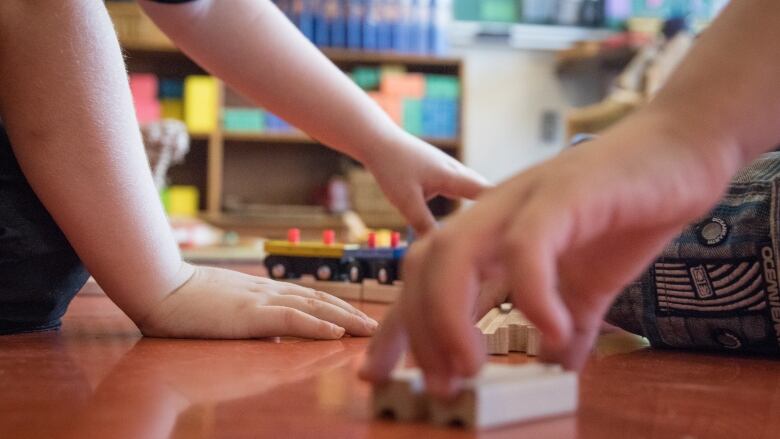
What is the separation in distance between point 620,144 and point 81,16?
0.54 m

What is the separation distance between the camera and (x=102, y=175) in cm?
80

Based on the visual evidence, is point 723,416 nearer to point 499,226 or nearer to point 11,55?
point 499,226

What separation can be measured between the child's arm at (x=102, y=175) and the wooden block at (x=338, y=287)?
0.38m

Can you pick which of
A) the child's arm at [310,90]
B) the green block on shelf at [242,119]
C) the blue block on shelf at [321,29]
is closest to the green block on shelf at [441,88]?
the blue block on shelf at [321,29]

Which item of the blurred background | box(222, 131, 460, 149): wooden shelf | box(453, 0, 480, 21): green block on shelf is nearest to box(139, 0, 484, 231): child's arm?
the blurred background

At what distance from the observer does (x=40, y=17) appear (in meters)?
0.80

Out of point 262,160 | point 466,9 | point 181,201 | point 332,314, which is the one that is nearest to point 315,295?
point 332,314

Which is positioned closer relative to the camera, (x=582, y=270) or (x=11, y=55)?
(x=582, y=270)

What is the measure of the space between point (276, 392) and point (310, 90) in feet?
1.64

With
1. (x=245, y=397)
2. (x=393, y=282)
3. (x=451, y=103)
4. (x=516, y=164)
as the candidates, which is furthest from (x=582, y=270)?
(x=516, y=164)

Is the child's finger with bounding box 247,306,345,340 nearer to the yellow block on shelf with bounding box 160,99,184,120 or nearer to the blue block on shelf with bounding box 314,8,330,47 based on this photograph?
the yellow block on shelf with bounding box 160,99,184,120

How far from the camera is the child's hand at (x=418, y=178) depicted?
98 centimetres

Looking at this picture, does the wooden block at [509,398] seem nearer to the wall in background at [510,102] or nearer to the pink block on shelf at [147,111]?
the pink block on shelf at [147,111]

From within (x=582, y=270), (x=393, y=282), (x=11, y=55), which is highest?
(x=11, y=55)
